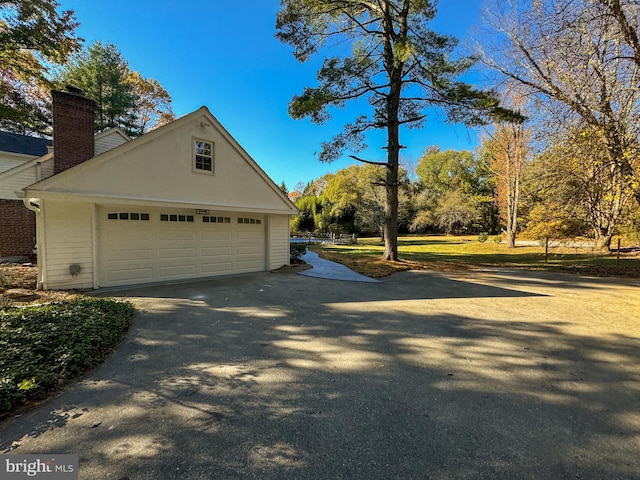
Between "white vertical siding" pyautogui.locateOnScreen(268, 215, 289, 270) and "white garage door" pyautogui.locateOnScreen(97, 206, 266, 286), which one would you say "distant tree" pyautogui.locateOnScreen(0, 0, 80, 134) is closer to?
"white garage door" pyautogui.locateOnScreen(97, 206, 266, 286)

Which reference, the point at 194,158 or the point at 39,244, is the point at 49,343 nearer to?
the point at 39,244

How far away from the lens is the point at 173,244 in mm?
8906

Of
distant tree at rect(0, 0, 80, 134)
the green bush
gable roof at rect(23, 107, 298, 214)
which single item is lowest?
the green bush

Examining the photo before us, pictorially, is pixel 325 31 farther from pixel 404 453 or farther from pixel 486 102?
pixel 404 453

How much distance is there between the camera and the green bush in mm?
2885

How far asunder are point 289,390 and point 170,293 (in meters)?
5.54

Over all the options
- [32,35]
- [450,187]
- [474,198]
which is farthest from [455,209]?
[32,35]

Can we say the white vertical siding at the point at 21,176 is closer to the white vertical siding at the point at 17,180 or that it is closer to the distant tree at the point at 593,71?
the white vertical siding at the point at 17,180

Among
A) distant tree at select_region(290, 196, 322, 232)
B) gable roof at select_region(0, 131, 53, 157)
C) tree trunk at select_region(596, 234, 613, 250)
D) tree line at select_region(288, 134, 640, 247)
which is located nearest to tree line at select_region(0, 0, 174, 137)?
gable roof at select_region(0, 131, 53, 157)

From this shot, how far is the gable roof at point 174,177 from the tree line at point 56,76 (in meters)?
4.82

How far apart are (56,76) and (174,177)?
69.5 ft

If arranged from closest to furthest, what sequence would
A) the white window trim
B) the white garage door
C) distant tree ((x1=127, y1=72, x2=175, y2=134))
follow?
the white garage door
the white window trim
distant tree ((x1=127, y1=72, x2=175, y2=134))

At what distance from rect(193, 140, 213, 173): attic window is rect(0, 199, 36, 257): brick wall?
31.5ft

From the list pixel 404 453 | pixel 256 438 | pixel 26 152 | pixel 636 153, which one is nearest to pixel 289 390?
pixel 256 438
